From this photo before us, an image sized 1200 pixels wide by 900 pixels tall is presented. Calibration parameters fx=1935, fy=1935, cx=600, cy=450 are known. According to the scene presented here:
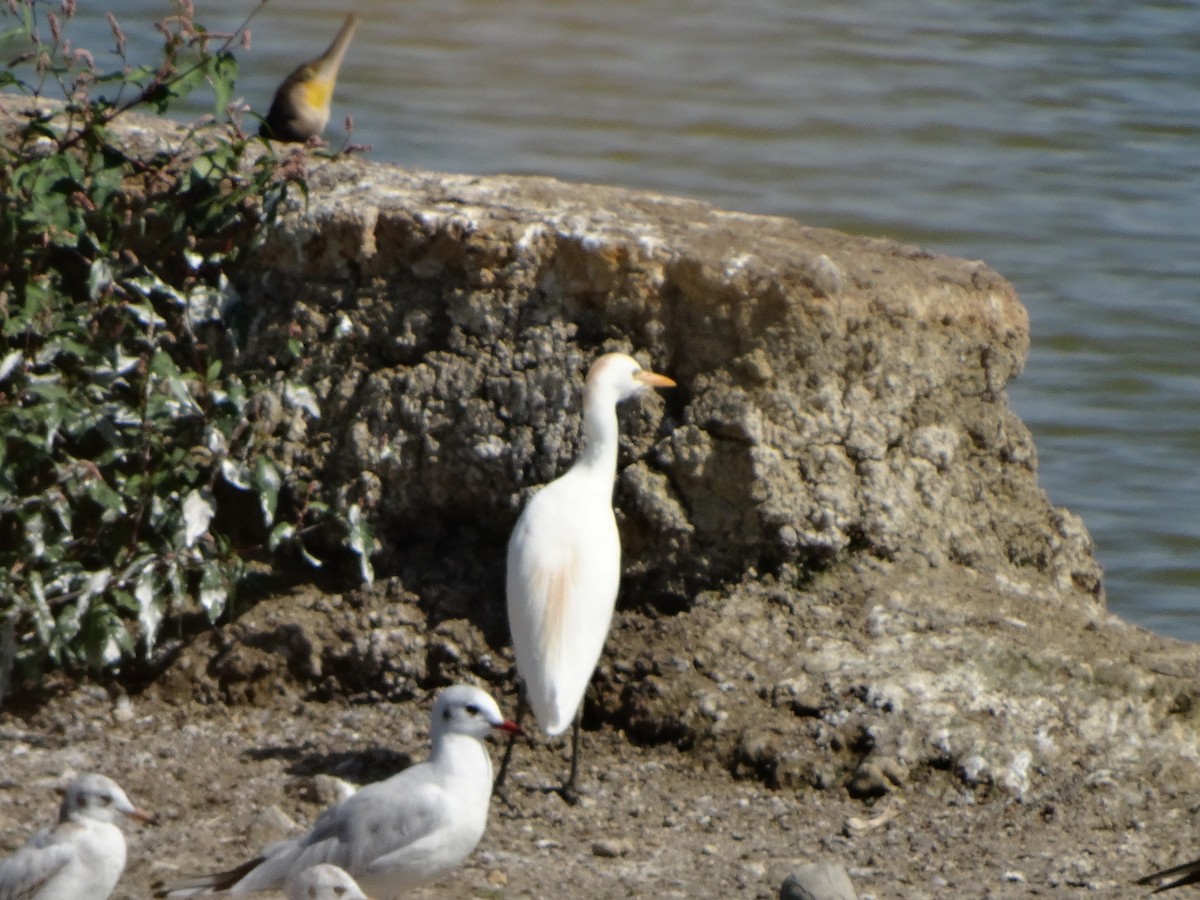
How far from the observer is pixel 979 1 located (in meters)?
17.5

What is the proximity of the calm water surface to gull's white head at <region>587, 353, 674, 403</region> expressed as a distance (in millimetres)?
5594

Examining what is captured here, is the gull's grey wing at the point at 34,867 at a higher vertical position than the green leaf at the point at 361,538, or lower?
lower

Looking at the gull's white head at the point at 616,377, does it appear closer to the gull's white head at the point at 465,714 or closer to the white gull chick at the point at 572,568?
the white gull chick at the point at 572,568

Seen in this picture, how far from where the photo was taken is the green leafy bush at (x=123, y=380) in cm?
529

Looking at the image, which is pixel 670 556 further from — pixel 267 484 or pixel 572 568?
pixel 267 484

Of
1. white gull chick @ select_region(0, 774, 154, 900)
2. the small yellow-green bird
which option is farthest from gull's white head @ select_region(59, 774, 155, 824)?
the small yellow-green bird

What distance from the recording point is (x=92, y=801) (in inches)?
158

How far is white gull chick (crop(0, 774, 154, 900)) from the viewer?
12.8 ft

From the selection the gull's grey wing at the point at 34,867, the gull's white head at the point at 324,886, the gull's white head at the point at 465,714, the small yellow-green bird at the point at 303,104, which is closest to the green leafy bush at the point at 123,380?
Result: the gull's white head at the point at 465,714

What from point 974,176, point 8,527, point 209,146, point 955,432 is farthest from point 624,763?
point 974,176

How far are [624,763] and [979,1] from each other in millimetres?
13401

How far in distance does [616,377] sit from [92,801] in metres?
1.98

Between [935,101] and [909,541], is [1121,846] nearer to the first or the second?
[909,541]

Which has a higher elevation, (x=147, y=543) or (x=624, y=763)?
(x=147, y=543)
